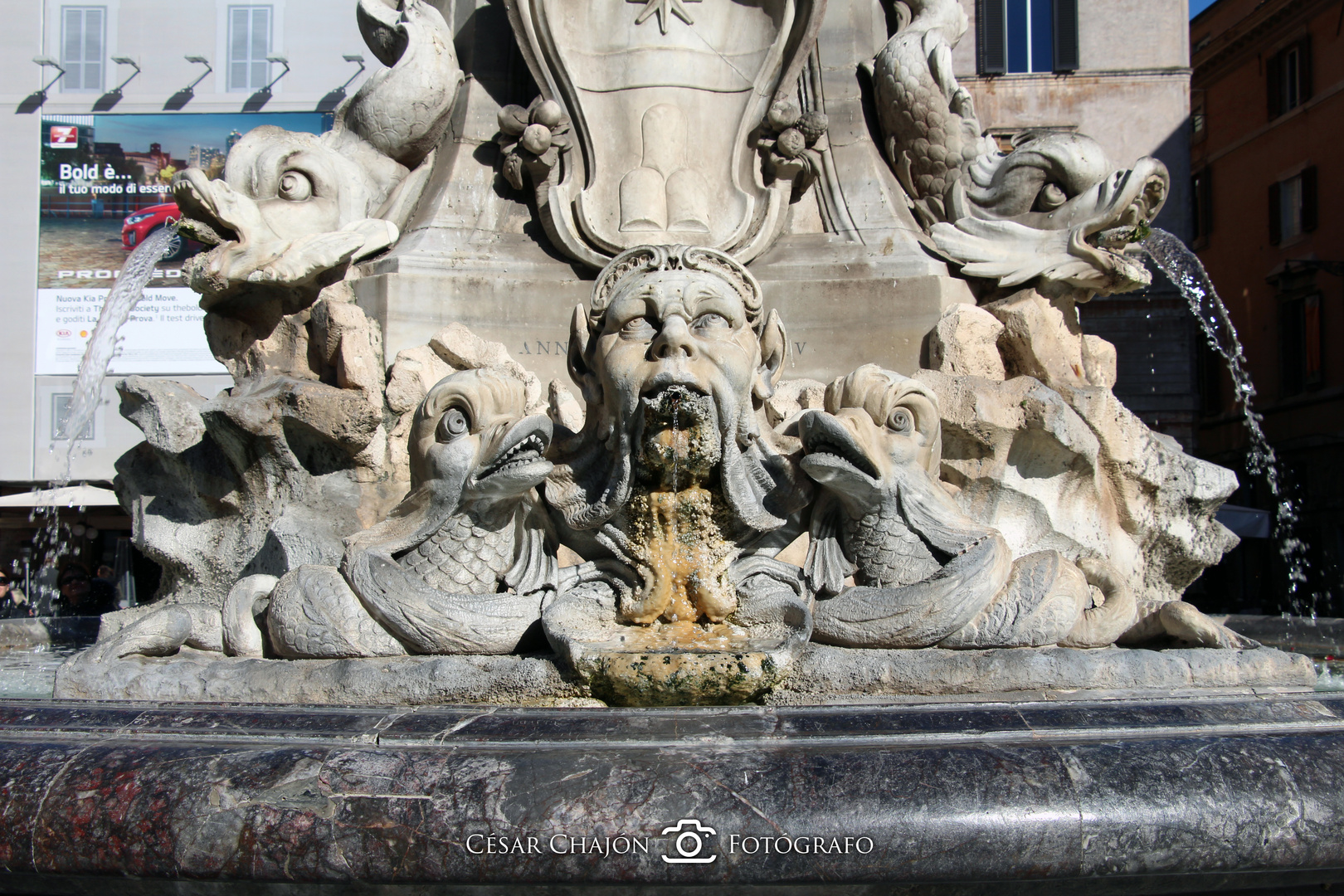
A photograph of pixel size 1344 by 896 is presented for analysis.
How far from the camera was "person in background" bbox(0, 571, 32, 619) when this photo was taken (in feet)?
35.8

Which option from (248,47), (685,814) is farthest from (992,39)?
(685,814)

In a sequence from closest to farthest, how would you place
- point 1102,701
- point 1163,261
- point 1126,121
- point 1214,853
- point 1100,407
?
1. point 1214,853
2. point 1102,701
3. point 1100,407
4. point 1163,261
5. point 1126,121

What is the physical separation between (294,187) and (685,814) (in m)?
3.86

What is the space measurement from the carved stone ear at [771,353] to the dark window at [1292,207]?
22.7m

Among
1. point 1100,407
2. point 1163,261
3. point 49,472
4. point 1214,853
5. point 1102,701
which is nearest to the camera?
point 1214,853

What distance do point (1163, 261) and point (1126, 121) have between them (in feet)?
59.8

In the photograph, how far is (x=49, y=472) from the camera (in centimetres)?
2205

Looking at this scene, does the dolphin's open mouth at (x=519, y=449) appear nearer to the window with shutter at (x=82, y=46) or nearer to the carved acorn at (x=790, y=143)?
the carved acorn at (x=790, y=143)

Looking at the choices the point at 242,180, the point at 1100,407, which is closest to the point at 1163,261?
the point at 1100,407

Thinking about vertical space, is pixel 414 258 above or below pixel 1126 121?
below

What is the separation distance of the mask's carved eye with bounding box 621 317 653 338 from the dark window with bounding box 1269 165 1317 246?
76.1 ft

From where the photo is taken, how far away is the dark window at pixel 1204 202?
27453 millimetres

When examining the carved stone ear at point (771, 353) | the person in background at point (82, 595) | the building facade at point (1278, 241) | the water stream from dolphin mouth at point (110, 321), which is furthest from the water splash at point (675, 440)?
the building facade at point (1278, 241)

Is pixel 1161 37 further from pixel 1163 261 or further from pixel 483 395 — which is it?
pixel 483 395
